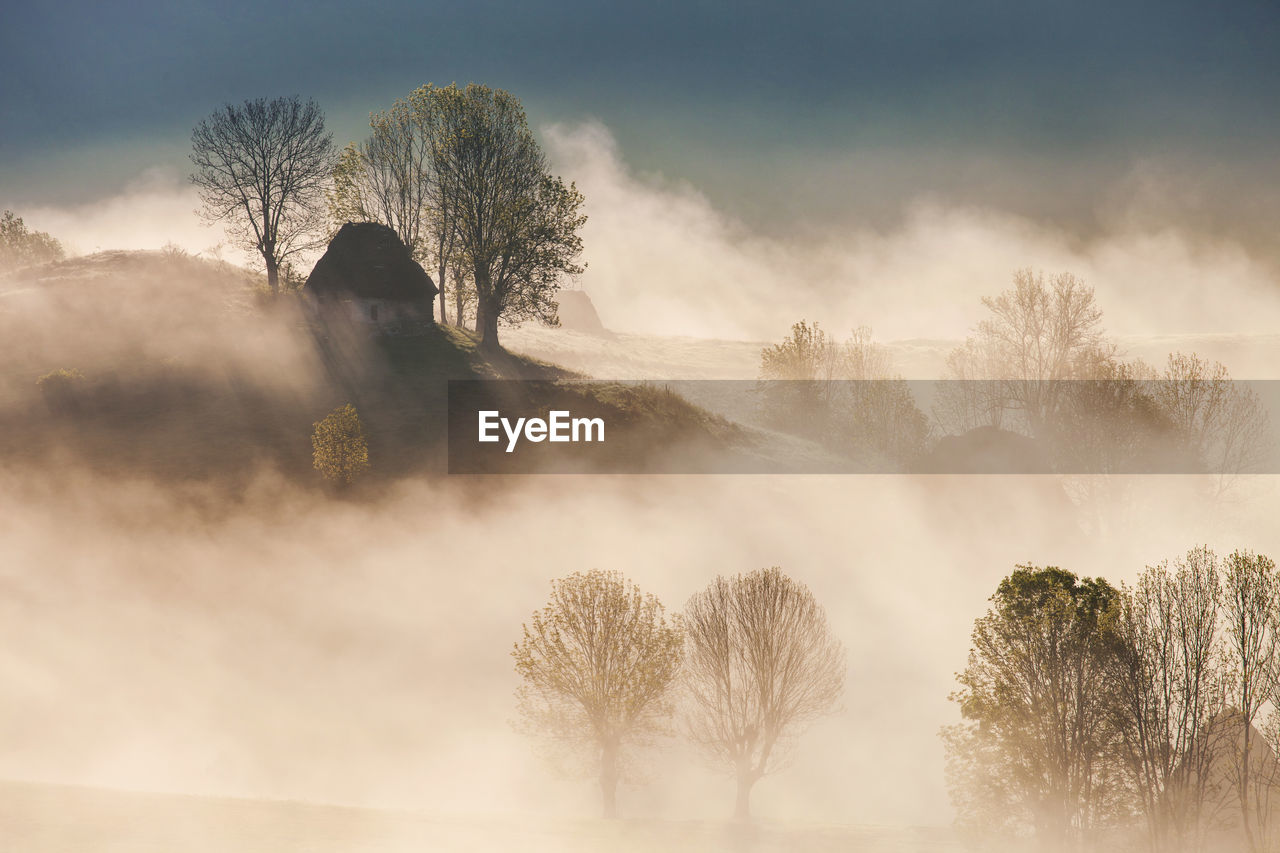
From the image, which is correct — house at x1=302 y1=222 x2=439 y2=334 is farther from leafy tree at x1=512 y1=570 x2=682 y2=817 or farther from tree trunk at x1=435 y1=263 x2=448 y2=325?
leafy tree at x1=512 y1=570 x2=682 y2=817

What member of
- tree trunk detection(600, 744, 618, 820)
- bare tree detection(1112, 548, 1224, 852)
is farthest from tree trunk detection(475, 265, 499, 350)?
bare tree detection(1112, 548, 1224, 852)

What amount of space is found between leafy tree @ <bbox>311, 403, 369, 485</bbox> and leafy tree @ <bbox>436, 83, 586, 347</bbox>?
20.5m

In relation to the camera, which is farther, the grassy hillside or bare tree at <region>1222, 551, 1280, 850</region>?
the grassy hillside

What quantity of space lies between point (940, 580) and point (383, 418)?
4207 cm

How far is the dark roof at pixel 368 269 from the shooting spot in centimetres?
6969

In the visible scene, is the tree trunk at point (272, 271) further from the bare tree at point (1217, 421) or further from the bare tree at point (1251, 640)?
the bare tree at point (1217, 421)

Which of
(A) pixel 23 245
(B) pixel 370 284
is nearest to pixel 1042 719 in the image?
(B) pixel 370 284

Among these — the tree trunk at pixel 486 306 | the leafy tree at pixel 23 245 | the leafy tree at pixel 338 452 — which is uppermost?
the leafy tree at pixel 23 245

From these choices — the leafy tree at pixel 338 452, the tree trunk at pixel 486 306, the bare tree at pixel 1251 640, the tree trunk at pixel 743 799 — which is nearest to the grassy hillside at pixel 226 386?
the leafy tree at pixel 338 452

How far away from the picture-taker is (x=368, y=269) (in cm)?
7000

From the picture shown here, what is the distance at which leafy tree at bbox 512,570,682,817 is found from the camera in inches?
1452

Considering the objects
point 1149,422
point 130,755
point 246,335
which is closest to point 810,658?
point 130,755

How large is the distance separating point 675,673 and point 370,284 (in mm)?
46490

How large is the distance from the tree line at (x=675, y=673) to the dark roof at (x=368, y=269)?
40.6m
